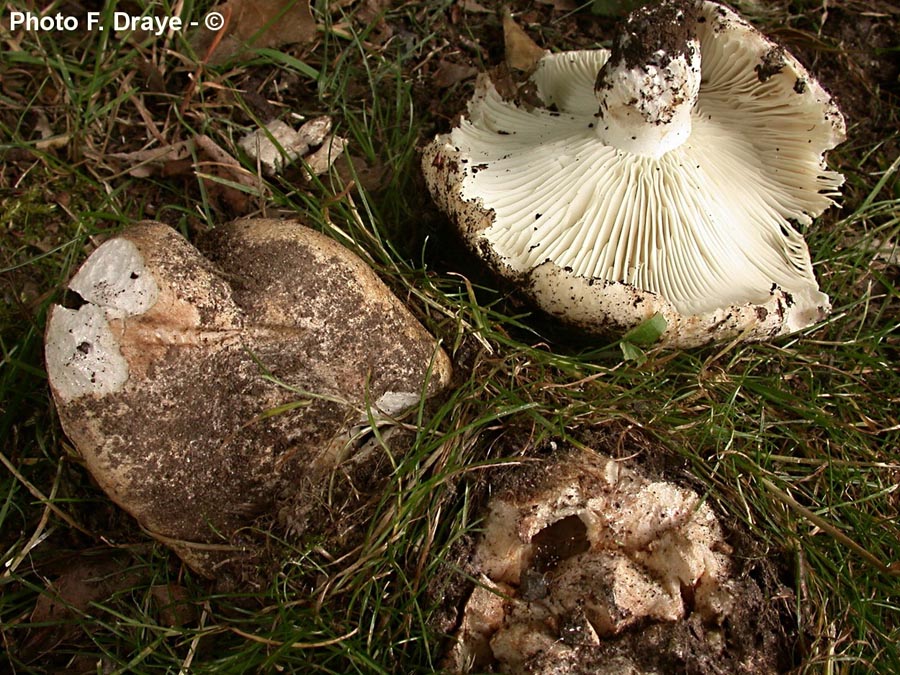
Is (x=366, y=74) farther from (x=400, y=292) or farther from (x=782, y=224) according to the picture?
(x=782, y=224)

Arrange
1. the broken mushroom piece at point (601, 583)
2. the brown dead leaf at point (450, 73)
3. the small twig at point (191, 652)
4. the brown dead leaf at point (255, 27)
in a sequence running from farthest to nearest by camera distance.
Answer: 1. the brown dead leaf at point (450, 73)
2. the brown dead leaf at point (255, 27)
3. the small twig at point (191, 652)
4. the broken mushroom piece at point (601, 583)

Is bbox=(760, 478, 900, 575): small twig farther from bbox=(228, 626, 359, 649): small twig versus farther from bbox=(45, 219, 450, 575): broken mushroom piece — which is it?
bbox=(228, 626, 359, 649): small twig

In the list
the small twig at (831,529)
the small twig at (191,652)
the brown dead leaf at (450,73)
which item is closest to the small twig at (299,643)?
the small twig at (191,652)

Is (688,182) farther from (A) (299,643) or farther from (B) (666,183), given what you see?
(A) (299,643)

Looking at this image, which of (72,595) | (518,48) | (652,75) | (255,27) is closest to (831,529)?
(652,75)

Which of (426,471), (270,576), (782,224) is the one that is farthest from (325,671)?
(782,224)

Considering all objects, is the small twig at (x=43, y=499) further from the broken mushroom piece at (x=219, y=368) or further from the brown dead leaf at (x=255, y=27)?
the brown dead leaf at (x=255, y=27)
